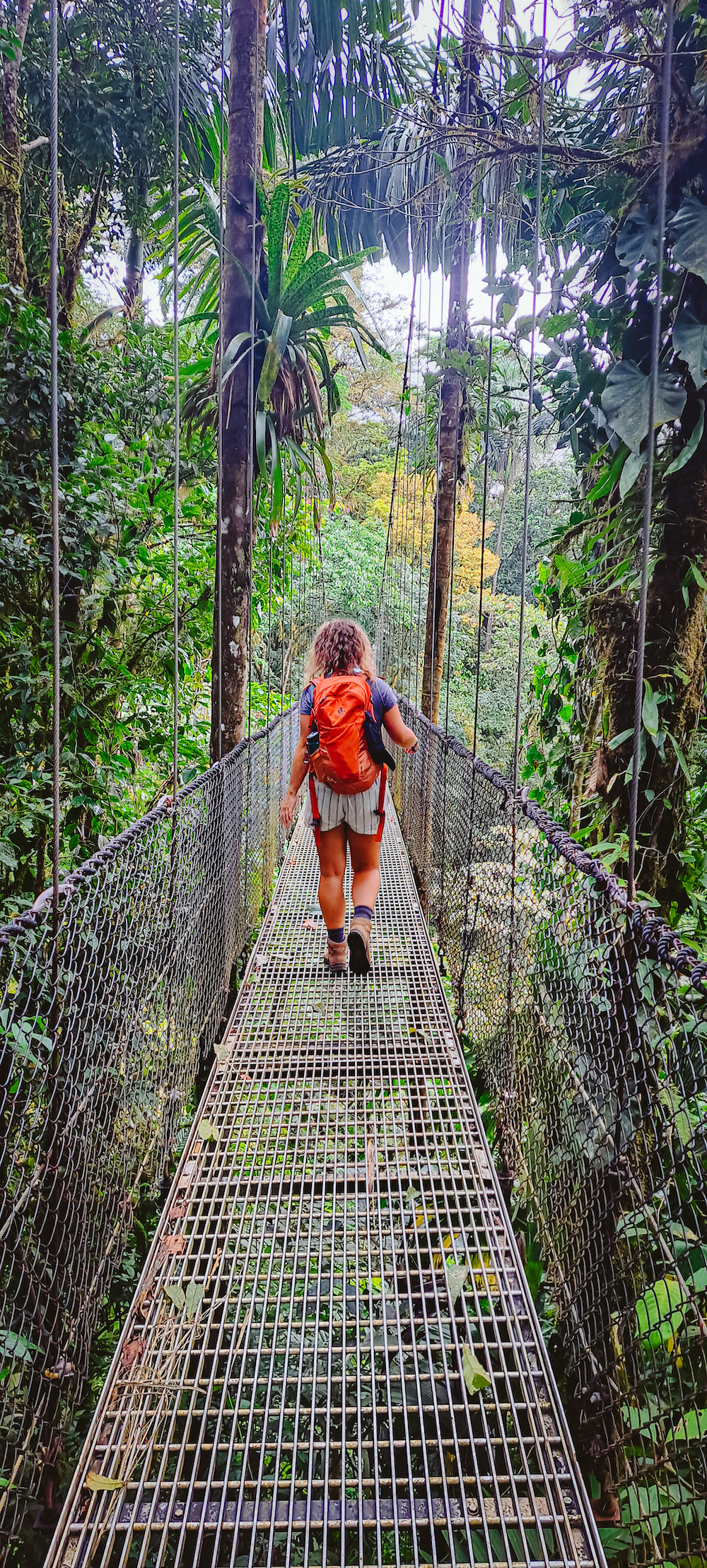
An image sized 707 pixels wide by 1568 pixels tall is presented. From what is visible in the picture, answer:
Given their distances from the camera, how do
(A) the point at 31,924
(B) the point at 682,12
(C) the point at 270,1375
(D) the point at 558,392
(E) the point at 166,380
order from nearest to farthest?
1. (A) the point at 31,924
2. (C) the point at 270,1375
3. (B) the point at 682,12
4. (D) the point at 558,392
5. (E) the point at 166,380

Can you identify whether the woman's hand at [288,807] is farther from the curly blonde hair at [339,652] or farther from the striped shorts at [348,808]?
the curly blonde hair at [339,652]

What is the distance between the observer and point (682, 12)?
5.07 ft

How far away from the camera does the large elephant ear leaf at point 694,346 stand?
1414mm

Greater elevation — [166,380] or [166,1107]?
[166,380]

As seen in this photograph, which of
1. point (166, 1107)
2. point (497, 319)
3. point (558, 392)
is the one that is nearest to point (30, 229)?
point (497, 319)

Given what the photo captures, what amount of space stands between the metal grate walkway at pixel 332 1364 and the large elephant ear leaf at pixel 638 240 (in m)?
1.68

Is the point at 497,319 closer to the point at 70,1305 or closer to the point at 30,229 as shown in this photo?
the point at 70,1305

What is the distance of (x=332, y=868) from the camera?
223cm

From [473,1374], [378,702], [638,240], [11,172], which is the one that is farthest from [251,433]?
[473,1374]

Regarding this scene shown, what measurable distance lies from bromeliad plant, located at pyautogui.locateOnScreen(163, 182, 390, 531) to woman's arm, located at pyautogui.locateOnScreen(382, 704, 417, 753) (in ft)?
3.91

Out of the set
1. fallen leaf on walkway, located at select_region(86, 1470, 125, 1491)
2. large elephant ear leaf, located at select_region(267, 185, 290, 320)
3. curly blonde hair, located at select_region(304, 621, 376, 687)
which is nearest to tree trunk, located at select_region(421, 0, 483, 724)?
large elephant ear leaf, located at select_region(267, 185, 290, 320)

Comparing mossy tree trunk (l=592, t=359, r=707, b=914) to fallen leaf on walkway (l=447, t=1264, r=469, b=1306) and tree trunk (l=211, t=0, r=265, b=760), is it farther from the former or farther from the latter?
tree trunk (l=211, t=0, r=265, b=760)

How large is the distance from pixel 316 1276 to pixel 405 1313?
0.48 feet

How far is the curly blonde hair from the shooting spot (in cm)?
220
